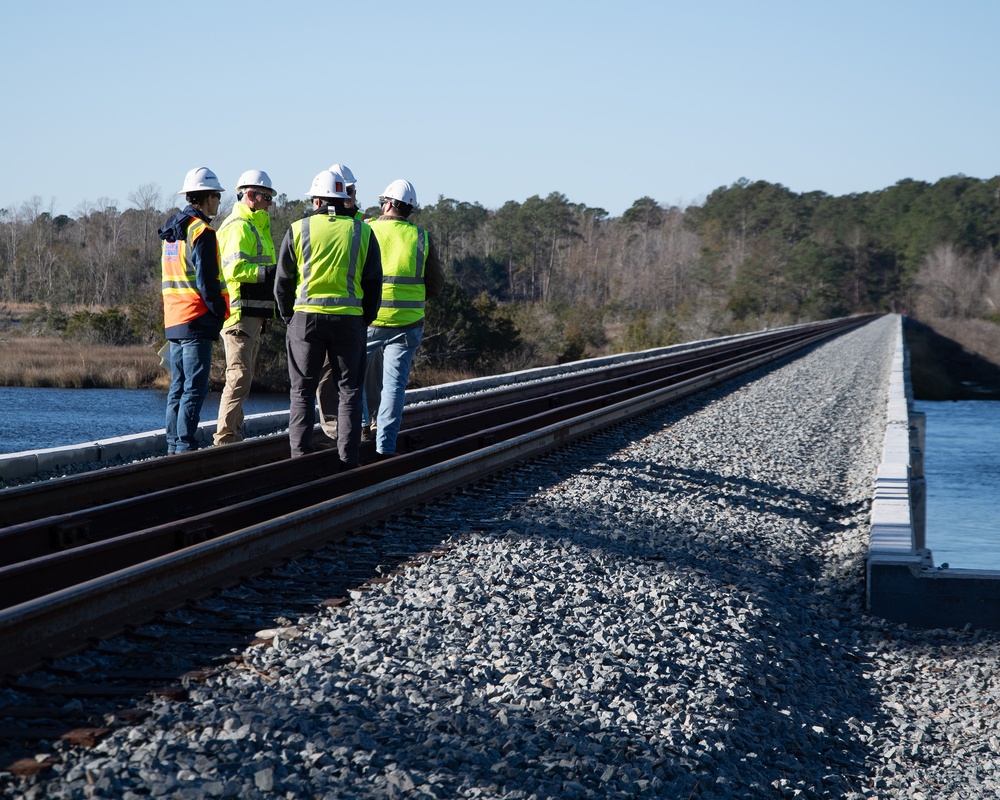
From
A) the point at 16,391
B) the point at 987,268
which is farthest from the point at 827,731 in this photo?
the point at 987,268

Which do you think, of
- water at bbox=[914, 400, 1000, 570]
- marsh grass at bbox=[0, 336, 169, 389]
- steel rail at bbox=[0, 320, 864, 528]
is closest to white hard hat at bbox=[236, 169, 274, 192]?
steel rail at bbox=[0, 320, 864, 528]

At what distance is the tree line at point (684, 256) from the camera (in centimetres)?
8950

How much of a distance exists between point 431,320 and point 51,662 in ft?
144

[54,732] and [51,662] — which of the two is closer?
[54,732]

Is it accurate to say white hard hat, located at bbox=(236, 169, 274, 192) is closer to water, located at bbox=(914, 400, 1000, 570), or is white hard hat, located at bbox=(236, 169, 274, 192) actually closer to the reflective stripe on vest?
the reflective stripe on vest

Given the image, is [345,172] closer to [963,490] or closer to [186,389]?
[186,389]

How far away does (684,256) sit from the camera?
15075 cm

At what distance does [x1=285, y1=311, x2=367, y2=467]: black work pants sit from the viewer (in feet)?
25.1

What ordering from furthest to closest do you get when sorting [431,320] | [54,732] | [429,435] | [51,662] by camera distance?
[431,320]
[429,435]
[51,662]
[54,732]

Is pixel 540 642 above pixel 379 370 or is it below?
below

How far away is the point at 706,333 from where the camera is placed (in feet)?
254

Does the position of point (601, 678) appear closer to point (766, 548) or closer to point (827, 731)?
point (827, 731)

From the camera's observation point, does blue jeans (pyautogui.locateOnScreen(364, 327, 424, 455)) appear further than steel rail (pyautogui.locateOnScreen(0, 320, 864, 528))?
Yes

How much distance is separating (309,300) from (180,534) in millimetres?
2458
